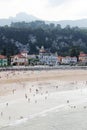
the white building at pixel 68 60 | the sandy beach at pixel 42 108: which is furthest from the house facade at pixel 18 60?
the sandy beach at pixel 42 108

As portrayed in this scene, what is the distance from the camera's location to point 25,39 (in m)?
131

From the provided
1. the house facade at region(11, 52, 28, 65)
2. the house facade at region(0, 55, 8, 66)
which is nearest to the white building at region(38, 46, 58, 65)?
the house facade at region(11, 52, 28, 65)

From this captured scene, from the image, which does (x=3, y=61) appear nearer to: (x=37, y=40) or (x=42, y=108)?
(x=37, y=40)

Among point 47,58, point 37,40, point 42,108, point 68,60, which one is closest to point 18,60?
point 47,58

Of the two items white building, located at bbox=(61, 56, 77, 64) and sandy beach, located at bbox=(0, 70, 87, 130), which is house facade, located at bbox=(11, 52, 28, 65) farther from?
sandy beach, located at bbox=(0, 70, 87, 130)

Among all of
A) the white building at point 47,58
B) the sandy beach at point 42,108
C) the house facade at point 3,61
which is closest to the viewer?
the sandy beach at point 42,108

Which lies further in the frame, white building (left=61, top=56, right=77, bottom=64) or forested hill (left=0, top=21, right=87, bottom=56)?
forested hill (left=0, top=21, right=87, bottom=56)

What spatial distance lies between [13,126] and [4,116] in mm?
3215

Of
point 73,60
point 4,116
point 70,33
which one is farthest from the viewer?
point 70,33

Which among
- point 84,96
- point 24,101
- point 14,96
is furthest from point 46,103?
point 84,96

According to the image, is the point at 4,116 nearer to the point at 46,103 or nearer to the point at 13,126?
the point at 13,126

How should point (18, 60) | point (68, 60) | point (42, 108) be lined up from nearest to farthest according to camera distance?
point (42, 108) → point (18, 60) → point (68, 60)

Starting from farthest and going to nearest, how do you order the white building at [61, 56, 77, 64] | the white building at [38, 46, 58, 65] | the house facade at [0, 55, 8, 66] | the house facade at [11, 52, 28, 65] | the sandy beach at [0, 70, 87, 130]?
the white building at [38, 46, 58, 65]
the white building at [61, 56, 77, 64]
the house facade at [11, 52, 28, 65]
the house facade at [0, 55, 8, 66]
the sandy beach at [0, 70, 87, 130]

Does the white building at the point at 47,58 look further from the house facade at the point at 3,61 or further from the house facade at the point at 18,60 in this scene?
the house facade at the point at 3,61
